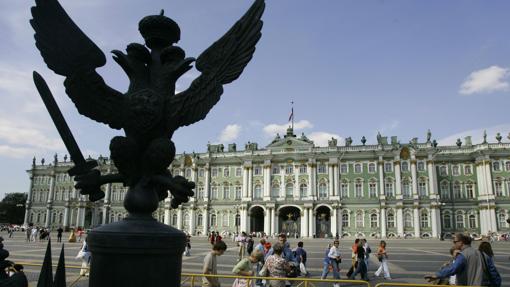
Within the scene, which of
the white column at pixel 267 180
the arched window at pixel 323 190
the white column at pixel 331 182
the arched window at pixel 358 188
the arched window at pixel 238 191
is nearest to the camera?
the arched window at pixel 358 188

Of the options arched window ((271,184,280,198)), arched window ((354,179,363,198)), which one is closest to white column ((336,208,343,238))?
arched window ((354,179,363,198))

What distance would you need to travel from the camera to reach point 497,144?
51.7 m

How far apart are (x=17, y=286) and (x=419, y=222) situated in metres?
53.7

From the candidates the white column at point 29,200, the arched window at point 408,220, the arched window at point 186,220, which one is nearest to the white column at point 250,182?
the arched window at point 186,220

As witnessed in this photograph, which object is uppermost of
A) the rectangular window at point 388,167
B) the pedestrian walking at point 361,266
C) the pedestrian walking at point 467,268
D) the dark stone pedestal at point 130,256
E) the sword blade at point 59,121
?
the rectangular window at point 388,167

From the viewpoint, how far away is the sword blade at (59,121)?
119 inches

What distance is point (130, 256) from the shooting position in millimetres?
2668

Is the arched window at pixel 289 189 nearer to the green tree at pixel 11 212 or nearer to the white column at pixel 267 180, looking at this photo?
the white column at pixel 267 180

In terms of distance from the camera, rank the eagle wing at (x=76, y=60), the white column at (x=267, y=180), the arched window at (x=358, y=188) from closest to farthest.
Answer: the eagle wing at (x=76, y=60), the arched window at (x=358, y=188), the white column at (x=267, y=180)

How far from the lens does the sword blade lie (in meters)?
3.01

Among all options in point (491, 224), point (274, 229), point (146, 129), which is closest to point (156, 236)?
point (146, 129)

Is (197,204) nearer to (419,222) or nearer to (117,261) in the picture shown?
(419,222)

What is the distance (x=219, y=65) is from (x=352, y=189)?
5325cm

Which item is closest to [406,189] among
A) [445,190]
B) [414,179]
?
[414,179]
